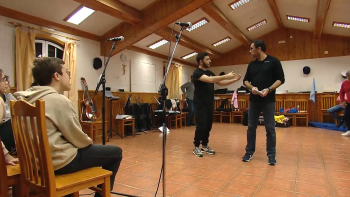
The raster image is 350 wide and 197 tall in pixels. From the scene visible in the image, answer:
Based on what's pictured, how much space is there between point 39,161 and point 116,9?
3.77 metres

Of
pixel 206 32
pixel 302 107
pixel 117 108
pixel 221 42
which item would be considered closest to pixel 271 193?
pixel 117 108

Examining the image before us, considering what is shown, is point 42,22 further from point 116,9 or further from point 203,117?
point 203,117

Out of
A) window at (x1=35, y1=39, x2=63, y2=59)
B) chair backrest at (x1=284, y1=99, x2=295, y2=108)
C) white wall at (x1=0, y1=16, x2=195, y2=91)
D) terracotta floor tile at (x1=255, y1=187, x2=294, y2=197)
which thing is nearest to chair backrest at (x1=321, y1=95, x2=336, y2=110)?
chair backrest at (x1=284, y1=99, x2=295, y2=108)

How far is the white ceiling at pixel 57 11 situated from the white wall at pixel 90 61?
0.29 meters

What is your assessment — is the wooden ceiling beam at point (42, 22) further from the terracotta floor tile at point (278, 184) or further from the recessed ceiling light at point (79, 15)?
the terracotta floor tile at point (278, 184)

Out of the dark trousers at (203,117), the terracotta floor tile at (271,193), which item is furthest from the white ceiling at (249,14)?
the terracotta floor tile at (271,193)

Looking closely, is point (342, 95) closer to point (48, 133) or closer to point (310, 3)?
point (310, 3)

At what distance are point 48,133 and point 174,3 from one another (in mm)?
3957

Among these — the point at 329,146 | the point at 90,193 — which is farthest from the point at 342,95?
the point at 90,193

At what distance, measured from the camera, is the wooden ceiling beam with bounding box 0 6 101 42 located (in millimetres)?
3961

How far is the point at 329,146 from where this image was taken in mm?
3961

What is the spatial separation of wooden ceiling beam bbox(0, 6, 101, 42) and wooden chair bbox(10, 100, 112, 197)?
3799 mm

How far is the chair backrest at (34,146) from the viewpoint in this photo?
1.03m

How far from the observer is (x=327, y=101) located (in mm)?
7488
